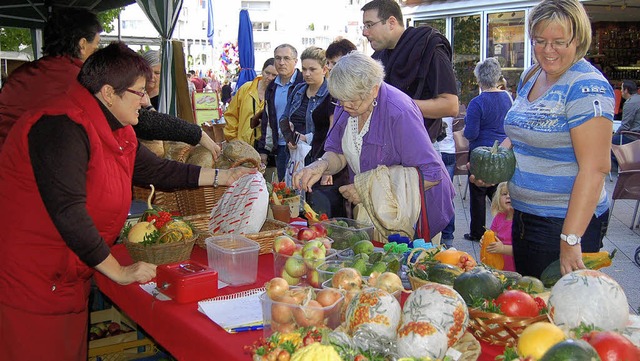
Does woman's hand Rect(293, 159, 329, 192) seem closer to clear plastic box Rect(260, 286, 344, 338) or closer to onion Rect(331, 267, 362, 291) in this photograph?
onion Rect(331, 267, 362, 291)

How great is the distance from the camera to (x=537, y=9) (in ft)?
7.76

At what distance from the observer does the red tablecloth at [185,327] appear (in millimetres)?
1763

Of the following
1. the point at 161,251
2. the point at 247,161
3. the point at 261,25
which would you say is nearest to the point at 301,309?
the point at 161,251

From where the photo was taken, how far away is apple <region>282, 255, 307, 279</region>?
214cm

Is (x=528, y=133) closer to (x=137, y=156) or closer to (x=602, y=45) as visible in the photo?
(x=137, y=156)

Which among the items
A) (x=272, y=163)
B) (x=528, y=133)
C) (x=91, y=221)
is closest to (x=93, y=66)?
(x=91, y=221)

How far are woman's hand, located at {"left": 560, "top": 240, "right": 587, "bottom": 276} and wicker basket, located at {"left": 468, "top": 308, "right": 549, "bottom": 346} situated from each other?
0.65 meters

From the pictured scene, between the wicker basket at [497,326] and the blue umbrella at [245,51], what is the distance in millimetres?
7700

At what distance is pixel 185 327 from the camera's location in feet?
6.41

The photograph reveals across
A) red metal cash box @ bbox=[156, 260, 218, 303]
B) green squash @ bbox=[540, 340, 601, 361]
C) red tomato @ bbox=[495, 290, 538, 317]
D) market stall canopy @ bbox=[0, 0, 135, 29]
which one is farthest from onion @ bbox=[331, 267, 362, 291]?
market stall canopy @ bbox=[0, 0, 135, 29]

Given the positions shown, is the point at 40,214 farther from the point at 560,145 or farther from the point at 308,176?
the point at 560,145

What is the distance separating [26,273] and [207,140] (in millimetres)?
1574

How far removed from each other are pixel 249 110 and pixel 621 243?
397cm

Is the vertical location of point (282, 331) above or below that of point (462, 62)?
below
